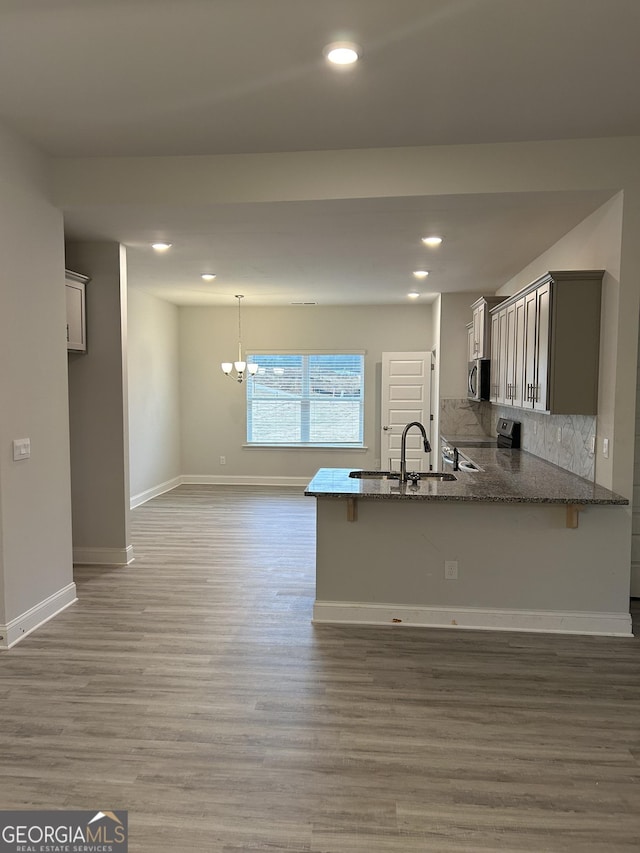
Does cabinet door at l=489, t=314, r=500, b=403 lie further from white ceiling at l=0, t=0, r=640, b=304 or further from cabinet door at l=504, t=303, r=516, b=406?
white ceiling at l=0, t=0, r=640, b=304

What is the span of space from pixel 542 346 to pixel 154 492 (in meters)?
5.73

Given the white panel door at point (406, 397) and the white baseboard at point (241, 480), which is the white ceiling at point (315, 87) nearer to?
the white panel door at point (406, 397)

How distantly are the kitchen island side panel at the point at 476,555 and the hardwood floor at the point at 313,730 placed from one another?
232 mm

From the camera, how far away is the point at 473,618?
3.65 metres

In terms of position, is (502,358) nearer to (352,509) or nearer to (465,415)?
(465,415)

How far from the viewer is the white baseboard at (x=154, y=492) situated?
7.36 m

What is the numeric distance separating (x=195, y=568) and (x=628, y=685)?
322 cm

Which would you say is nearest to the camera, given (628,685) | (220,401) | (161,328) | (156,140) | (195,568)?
(628,685)

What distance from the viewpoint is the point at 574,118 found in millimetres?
3088

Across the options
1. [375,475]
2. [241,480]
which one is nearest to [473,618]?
[375,475]

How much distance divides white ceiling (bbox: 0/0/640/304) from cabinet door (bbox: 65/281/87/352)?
435 mm

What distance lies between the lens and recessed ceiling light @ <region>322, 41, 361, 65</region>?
2436mm

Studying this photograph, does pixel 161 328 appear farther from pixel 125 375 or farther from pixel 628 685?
pixel 628 685

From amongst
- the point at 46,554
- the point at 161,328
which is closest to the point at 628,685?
the point at 46,554
